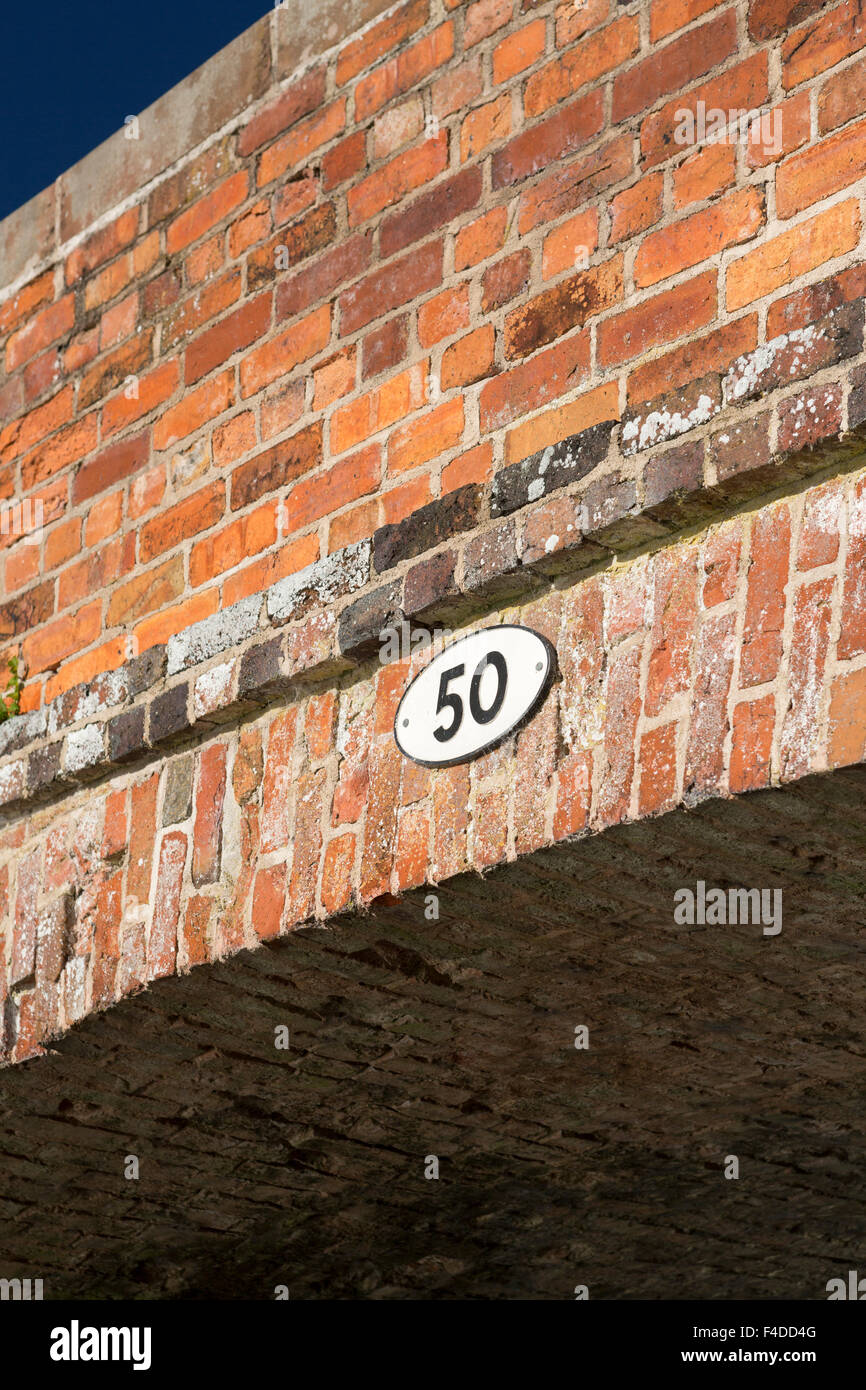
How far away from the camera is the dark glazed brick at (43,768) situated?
3.70 metres

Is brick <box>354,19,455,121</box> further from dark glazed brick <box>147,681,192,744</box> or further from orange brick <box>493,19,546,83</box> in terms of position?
dark glazed brick <box>147,681,192,744</box>

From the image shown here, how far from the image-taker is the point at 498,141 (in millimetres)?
3168

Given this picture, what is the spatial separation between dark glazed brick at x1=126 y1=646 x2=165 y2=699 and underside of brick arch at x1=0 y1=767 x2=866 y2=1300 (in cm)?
63

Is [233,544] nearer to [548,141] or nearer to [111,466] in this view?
[111,466]

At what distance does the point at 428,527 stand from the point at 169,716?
74 cm

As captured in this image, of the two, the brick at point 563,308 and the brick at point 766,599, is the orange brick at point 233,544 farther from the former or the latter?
the brick at point 766,599

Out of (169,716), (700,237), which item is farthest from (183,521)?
(700,237)

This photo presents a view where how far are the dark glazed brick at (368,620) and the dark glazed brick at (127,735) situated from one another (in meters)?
0.60

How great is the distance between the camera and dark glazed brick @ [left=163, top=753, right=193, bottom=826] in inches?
133

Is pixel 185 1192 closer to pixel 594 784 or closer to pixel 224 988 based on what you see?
pixel 224 988

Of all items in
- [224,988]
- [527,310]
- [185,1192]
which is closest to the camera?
[527,310]

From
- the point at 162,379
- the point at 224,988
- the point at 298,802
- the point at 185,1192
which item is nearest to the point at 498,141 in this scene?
the point at 162,379

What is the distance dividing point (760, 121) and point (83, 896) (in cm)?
201

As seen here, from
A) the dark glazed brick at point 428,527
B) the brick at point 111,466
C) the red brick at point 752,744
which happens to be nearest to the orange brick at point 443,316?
the dark glazed brick at point 428,527
